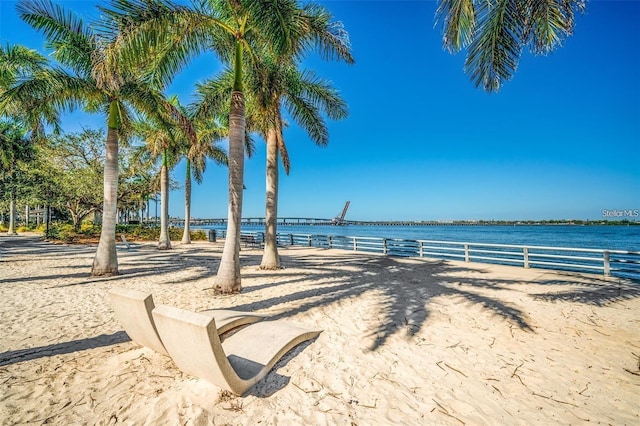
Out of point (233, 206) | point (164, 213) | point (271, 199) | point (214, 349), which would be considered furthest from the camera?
point (164, 213)

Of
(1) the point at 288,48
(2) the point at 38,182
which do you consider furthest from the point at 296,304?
(2) the point at 38,182

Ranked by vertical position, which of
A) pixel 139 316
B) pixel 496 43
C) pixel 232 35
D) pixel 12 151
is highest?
pixel 12 151

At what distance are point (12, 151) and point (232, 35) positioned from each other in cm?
3061

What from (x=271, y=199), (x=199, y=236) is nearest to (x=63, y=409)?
(x=271, y=199)

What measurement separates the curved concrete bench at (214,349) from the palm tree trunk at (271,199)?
23.0 feet

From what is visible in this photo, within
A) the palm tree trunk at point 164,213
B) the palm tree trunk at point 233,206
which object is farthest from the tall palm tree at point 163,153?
the palm tree trunk at point 233,206

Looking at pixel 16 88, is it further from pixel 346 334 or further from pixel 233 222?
pixel 346 334

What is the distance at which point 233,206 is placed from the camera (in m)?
7.61

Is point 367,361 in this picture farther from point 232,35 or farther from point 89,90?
point 89,90

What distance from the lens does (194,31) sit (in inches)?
305

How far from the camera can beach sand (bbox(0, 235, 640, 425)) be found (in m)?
2.98

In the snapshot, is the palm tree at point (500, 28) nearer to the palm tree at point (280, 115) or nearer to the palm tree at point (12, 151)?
the palm tree at point (280, 115)

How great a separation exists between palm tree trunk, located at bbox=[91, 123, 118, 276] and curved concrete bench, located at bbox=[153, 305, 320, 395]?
7.84m

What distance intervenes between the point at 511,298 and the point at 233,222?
23.3ft
